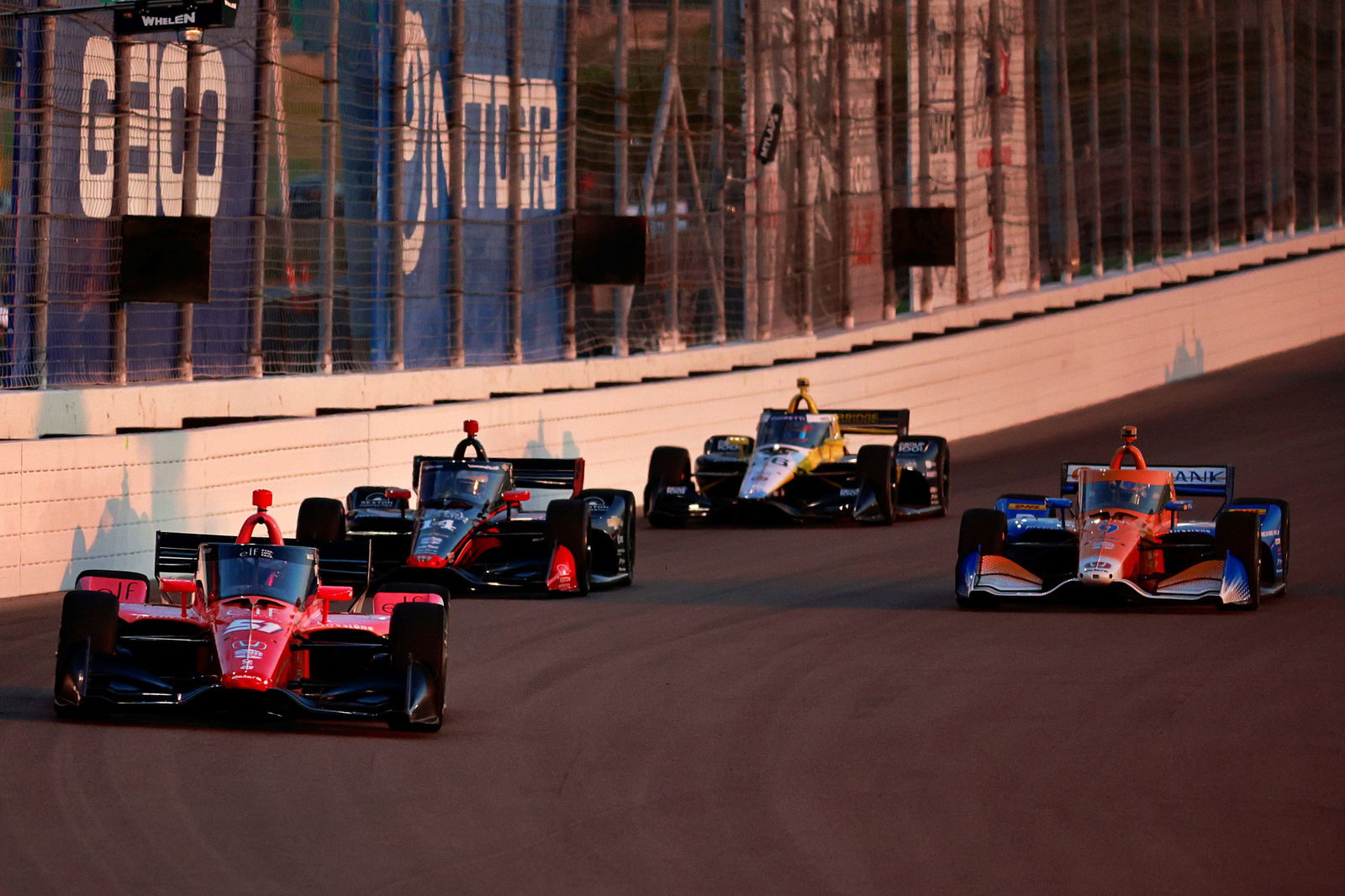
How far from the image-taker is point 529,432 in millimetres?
22391

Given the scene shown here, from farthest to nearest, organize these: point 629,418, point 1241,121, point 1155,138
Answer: point 1241,121 → point 1155,138 → point 629,418

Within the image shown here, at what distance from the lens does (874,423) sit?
2303 centimetres

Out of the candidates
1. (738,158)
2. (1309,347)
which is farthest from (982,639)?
(1309,347)

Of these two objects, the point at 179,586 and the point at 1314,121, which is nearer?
the point at 179,586

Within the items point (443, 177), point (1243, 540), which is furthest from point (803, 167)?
point (1243, 540)

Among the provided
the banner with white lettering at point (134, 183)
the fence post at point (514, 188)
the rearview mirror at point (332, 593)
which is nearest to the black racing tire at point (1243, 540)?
the rearview mirror at point (332, 593)

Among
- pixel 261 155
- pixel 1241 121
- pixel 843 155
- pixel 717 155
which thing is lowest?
pixel 261 155

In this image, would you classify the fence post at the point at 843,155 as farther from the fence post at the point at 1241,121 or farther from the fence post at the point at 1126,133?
the fence post at the point at 1241,121

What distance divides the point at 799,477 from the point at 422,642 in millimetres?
11429

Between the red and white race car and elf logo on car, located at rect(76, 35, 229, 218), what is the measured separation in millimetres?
7963

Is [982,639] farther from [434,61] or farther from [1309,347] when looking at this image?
[1309,347]

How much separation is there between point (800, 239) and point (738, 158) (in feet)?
5.89

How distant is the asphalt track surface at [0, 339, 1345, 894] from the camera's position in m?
7.67

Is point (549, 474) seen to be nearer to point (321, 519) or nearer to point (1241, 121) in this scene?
point (321, 519)
